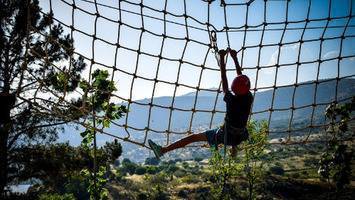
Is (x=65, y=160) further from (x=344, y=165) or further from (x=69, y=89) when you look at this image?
(x=344, y=165)

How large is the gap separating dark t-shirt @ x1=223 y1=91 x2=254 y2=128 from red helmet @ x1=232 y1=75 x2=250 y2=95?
0.59 ft

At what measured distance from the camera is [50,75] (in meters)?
18.2

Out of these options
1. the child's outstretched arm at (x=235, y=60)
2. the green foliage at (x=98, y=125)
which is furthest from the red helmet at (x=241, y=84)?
the green foliage at (x=98, y=125)

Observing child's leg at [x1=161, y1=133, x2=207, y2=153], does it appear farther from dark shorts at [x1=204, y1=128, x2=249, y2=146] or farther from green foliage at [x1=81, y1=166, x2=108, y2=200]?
green foliage at [x1=81, y1=166, x2=108, y2=200]

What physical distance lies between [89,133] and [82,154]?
4.70 meters

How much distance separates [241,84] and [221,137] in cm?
122

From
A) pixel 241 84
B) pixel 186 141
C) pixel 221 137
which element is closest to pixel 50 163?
pixel 186 141

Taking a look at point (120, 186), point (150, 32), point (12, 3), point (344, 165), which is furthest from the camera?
point (120, 186)

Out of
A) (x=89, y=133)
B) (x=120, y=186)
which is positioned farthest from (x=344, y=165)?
(x=120, y=186)

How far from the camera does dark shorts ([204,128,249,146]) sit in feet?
21.5

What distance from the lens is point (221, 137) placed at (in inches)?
266

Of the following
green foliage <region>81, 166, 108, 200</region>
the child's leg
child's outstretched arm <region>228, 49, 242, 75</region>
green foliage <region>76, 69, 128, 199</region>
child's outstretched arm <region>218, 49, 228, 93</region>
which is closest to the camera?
child's outstretched arm <region>218, 49, 228, 93</region>

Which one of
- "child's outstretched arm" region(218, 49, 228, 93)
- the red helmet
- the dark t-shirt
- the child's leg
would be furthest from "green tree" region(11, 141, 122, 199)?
the red helmet

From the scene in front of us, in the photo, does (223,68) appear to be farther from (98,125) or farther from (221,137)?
(98,125)
